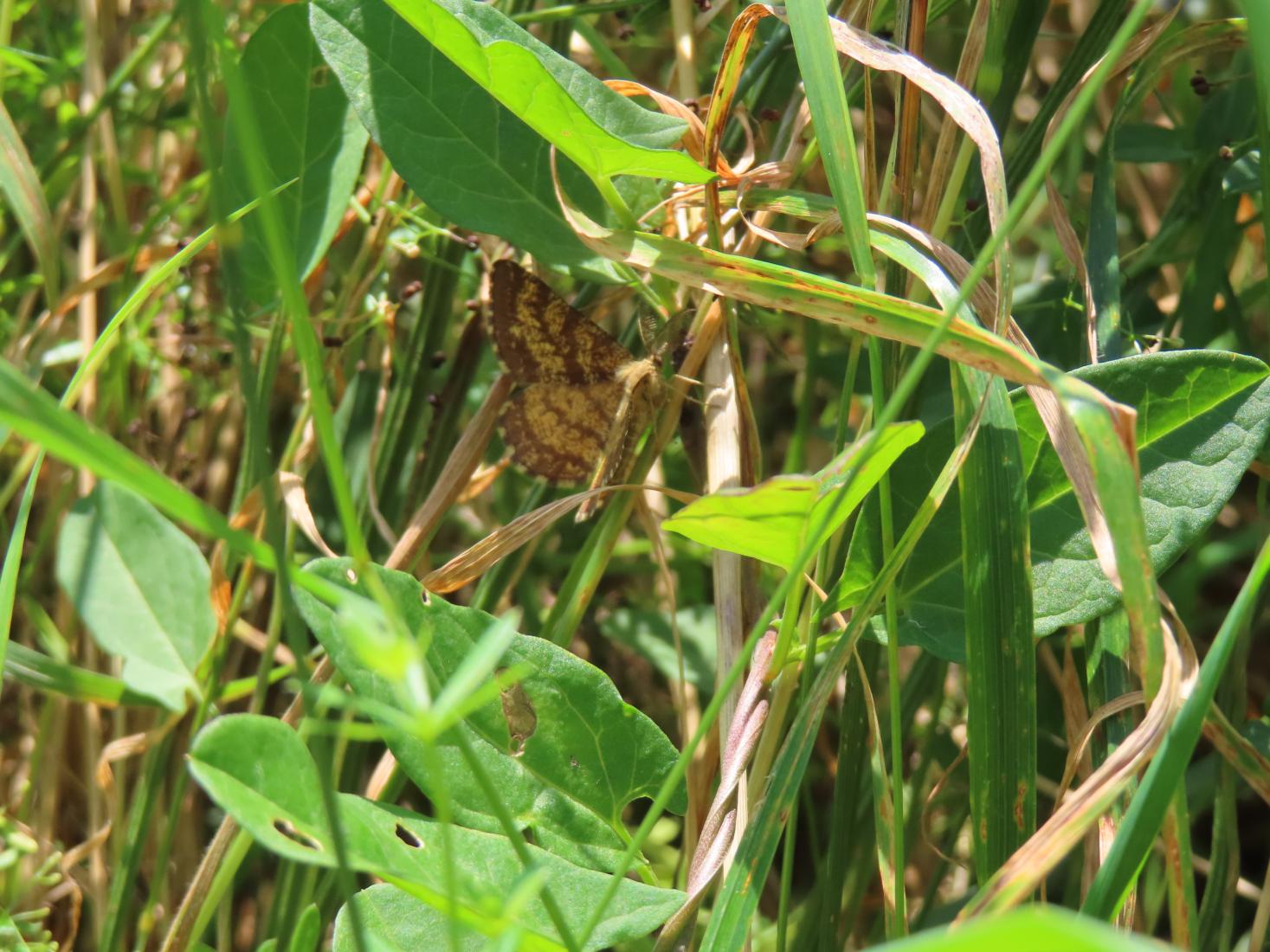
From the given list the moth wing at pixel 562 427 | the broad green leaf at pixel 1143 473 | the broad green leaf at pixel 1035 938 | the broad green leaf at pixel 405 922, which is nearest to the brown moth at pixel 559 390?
the moth wing at pixel 562 427

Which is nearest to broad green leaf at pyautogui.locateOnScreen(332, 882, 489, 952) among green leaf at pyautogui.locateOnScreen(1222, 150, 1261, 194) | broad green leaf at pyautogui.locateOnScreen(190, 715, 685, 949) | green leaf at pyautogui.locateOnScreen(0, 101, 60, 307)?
broad green leaf at pyautogui.locateOnScreen(190, 715, 685, 949)

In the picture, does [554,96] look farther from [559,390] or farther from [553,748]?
[553,748]

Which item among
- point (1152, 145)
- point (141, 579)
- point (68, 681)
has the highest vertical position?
point (1152, 145)

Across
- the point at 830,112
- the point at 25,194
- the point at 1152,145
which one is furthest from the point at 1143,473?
the point at 25,194

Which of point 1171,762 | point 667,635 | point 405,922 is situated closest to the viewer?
point 1171,762

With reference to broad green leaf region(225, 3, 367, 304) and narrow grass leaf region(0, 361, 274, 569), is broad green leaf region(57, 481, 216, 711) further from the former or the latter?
narrow grass leaf region(0, 361, 274, 569)

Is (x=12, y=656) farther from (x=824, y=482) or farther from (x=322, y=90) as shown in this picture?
(x=824, y=482)
